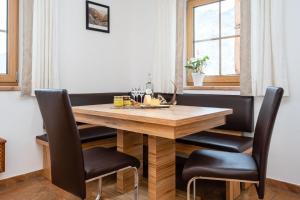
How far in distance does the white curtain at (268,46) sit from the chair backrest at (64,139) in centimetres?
185

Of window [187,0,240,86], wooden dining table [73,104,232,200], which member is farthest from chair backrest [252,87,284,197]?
window [187,0,240,86]

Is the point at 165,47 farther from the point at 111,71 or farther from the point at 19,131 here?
the point at 19,131

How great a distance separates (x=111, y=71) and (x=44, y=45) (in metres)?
1.05

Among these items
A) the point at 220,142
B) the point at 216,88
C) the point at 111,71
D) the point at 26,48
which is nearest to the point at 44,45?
the point at 26,48

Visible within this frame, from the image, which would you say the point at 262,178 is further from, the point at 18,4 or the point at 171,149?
the point at 18,4

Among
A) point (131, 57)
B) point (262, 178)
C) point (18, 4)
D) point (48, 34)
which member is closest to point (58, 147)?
point (262, 178)

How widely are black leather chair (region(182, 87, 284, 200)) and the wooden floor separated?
0.75 meters

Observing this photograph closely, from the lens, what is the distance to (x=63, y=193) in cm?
225

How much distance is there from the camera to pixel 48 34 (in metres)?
2.66

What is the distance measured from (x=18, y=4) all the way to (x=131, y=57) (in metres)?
1.63

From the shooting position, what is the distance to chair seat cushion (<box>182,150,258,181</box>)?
4.69 feet

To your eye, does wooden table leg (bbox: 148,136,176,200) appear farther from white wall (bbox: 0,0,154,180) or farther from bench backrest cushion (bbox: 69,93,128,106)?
white wall (bbox: 0,0,154,180)

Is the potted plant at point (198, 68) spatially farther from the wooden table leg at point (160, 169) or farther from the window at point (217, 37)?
the wooden table leg at point (160, 169)

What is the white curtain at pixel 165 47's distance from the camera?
10.2ft
